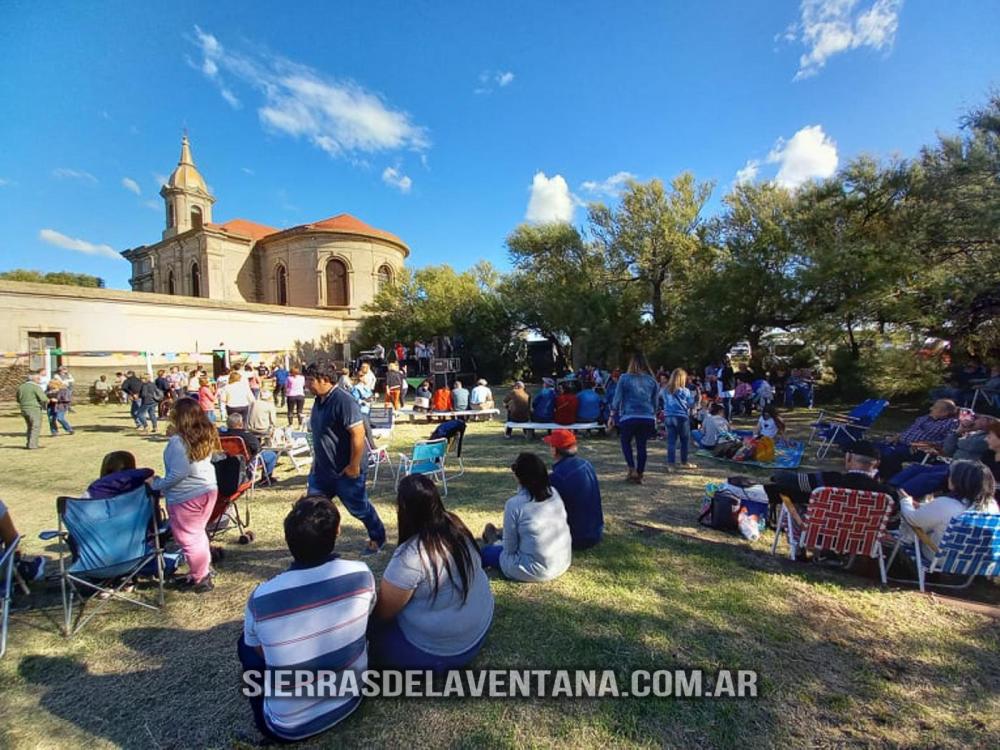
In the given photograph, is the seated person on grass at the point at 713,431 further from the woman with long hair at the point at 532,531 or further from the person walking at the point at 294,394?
the person walking at the point at 294,394

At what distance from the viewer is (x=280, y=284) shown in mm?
32156

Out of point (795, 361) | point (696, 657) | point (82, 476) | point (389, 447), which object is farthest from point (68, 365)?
point (795, 361)

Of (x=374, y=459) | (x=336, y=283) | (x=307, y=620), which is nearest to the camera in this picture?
(x=307, y=620)

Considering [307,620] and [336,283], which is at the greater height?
[336,283]

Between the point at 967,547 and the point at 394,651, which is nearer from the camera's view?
the point at 394,651

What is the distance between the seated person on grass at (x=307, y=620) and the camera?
1.79 meters

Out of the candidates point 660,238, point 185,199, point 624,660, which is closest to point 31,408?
point 624,660

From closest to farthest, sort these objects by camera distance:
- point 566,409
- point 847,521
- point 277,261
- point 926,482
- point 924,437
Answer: point 847,521 → point 926,482 → point 924,437 → point 566,409 → point 277,261

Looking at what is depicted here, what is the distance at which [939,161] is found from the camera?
10641 millimetres

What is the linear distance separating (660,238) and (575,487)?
1959cm

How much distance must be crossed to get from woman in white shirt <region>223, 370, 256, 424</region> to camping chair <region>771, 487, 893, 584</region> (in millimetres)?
8179

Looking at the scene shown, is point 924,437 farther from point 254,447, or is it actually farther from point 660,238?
point 660,238

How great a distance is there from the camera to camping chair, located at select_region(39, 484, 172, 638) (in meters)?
2.82

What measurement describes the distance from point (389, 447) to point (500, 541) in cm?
531
